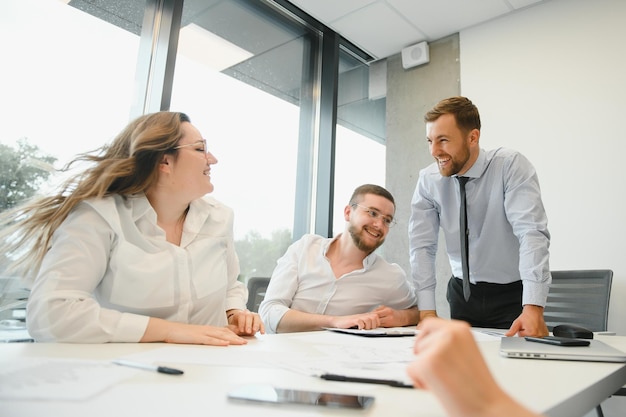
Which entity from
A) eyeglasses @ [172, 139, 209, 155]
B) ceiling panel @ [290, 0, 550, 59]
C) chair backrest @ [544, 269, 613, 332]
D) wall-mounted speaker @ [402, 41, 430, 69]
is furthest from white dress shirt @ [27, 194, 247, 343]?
wall-mounted speaker @ [402, 41, 430, 69]

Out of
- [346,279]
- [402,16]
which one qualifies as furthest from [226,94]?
[346,279]

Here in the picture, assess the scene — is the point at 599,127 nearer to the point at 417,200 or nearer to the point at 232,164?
the point at 417,200

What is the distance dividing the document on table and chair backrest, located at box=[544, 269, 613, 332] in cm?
218

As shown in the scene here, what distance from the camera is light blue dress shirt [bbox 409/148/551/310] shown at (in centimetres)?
172

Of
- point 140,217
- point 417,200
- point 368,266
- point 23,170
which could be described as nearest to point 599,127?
point 417,200

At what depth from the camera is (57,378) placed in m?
0.57

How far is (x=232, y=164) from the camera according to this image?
289cm

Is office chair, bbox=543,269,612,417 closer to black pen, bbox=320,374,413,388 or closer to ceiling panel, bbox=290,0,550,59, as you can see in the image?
black pen, bbox=320,374,413,388

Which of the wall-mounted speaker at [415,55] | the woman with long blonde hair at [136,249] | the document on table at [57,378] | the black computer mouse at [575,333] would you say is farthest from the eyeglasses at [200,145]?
the wall-mounted speaker at [415,55]

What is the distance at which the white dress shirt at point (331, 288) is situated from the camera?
1.91 metres

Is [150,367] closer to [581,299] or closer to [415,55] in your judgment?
[581,299]

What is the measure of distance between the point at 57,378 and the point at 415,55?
3581 mm

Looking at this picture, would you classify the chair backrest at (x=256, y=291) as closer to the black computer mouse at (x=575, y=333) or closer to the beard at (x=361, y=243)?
the beard at (x=361, y=243)

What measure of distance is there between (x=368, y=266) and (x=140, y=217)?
1.14 m
